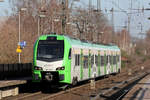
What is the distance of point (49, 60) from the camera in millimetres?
19672

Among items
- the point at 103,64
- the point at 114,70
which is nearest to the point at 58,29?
the point at 114,70

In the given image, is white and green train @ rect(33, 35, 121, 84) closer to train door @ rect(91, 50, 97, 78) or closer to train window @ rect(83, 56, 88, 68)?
train window @ rect(83, 56, 88, 68)

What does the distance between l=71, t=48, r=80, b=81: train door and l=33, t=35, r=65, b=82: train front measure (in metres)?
1.27

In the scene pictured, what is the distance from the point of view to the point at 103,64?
29.9 m

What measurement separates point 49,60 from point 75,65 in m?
2.28

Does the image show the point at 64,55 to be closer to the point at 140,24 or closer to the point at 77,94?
the point at 77,94

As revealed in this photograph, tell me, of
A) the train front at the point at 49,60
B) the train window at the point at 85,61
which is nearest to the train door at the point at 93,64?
the train window at the point at 85,61

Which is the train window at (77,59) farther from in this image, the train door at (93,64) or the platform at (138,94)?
the train door at (93,64)

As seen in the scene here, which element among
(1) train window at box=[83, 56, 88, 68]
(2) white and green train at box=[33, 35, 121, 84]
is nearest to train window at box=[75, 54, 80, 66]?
(2) white and green train at box=[33, 35, 121, 84]

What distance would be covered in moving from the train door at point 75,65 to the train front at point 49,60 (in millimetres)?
1274

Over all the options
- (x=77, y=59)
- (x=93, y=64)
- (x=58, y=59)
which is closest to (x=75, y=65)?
(x=77, y=59)

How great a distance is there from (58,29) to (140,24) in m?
15.3

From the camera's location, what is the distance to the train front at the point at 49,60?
1955 centimetres

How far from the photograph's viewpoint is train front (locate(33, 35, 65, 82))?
64.1ft
